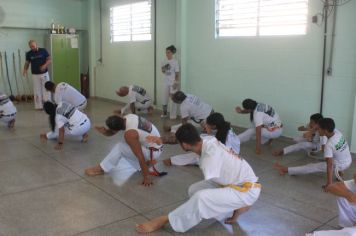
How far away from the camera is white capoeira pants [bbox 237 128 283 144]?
5.62 metres

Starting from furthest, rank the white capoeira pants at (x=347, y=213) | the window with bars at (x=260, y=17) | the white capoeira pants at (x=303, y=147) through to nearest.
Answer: the window with bars at (x=260, y=17), the white capoeira pants at (x=303, y=147), the white capoeira pants at (x=347, y=213)

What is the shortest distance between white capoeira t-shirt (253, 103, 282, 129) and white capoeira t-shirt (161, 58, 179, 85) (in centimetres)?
260

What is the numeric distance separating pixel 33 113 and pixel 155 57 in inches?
118

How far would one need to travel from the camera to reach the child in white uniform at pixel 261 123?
5453 millimetres

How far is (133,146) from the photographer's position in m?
3.92

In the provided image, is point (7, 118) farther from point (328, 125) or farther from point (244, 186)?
point (328, 125)

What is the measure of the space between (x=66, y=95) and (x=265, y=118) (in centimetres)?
372

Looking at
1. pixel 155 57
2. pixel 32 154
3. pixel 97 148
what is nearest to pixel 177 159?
pixel 97 148

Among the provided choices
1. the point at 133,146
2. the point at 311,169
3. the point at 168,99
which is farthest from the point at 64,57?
the point at 311,169

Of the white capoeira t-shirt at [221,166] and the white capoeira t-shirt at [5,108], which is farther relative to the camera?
the white capoeira t-shirt at [5,108]

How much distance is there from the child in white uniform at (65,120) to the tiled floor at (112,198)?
0.99 ft

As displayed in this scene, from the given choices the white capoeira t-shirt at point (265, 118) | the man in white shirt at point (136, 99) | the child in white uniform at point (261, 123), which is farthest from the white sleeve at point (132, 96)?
the white capoeira t-shirt at point (265, 118)

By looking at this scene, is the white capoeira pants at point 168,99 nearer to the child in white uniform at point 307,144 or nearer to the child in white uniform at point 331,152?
the child in white uniform at point 307,144

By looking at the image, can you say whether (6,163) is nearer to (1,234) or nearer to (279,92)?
(1,234)
